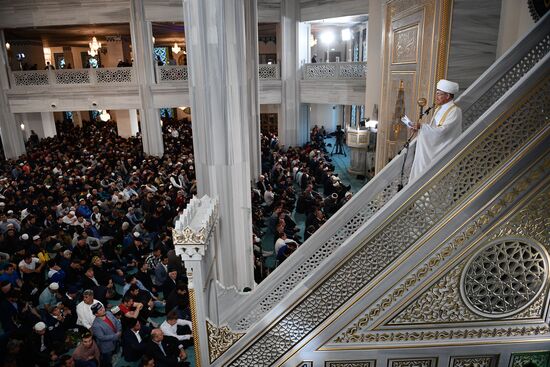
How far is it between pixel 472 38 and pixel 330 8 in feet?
28.7

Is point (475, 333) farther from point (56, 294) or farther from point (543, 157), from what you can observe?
point (56, 294)

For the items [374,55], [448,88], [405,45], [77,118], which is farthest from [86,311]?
[77,118]

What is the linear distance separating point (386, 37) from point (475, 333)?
6995mm

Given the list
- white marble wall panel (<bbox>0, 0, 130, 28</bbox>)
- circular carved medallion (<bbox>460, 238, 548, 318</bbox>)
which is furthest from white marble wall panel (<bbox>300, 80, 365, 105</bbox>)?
circular carved medallion (<bbox>460, 238, 548, 318</bbox>)

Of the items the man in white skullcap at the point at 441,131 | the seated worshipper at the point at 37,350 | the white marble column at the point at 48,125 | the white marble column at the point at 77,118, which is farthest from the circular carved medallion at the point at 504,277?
the white marble column at the point at 77,118

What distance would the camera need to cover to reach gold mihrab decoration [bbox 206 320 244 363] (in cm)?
355

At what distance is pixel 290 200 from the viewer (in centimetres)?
919

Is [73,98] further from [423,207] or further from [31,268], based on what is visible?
[423,207]

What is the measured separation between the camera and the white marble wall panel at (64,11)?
13.8 m

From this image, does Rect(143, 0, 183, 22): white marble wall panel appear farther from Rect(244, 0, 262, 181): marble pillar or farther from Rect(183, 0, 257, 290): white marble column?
Rect(183, 0, 257, 290): white marble column

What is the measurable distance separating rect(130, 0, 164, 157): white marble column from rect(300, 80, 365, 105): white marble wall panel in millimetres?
5493

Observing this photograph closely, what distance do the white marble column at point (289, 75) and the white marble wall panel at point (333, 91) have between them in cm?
39

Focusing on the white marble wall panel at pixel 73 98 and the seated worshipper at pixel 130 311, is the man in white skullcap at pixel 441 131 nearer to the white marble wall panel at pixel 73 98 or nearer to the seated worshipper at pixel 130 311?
the seated worshipper at pixel 130 311

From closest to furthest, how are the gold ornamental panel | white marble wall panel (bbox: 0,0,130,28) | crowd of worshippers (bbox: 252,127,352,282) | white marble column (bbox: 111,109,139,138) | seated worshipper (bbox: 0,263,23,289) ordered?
seated worshipper (bbox: 0,263,23,289), crowd of worshippers (bbox: 252,127,352,282), the gold ornamental panel, white marble wall panel (bbox: 0,0,130,28), white marble column (bbox: 111,109,139,138)
